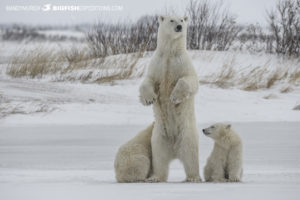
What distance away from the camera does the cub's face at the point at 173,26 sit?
487cm

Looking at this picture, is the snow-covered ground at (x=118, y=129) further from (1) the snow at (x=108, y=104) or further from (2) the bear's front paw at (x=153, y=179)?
(2) the bear's front paw at (x=153, y=179)

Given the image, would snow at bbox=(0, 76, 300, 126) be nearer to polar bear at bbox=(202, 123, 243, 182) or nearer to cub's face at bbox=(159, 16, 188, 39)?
cub's face at bbox=(159, 16, 188, 39)

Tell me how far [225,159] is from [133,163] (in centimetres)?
84

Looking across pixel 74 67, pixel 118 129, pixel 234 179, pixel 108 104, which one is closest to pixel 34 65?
pixel 74 67

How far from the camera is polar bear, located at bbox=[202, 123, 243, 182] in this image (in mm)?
4570

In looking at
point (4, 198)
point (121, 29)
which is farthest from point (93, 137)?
point (121, 29)

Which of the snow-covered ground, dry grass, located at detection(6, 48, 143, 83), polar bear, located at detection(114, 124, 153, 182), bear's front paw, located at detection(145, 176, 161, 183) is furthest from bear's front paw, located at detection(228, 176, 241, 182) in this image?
dry grass, located at detection(6, 48, 143, 83)

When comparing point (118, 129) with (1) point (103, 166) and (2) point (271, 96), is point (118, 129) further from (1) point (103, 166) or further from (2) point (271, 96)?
(2) point (271, 96)

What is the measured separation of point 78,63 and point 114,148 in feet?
21.2

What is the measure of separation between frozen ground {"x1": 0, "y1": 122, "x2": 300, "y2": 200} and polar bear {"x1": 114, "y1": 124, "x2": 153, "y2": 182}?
0.61 ft

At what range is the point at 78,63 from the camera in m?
12.9

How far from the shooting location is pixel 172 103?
4.75 meters

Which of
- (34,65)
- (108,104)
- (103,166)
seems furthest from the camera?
(34,65)

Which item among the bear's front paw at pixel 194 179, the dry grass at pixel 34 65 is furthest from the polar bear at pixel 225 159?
the dry grass at pixel 34 65
